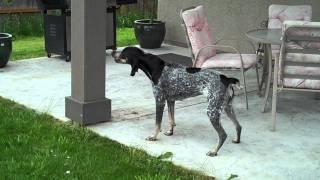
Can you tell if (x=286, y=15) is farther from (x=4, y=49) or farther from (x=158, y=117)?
(x=4, y=49)

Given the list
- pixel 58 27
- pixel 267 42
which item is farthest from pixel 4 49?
pixel 267 42

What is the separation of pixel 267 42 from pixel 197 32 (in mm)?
753

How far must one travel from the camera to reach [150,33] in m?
8.41

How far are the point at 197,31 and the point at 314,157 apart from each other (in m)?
1.78

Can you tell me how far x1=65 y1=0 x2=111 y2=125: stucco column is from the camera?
15.1 ft

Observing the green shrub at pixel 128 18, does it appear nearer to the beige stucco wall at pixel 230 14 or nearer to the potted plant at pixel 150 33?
the beige stucco wall at pixel 230 14

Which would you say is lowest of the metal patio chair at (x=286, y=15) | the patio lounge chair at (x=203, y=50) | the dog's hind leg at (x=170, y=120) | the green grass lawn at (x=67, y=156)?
the green grass lawn at (x=67, y=156)

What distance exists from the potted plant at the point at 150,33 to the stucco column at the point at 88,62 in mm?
3716

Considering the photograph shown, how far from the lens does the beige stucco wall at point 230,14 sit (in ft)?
24.3

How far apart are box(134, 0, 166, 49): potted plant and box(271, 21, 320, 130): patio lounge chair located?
13.1 ft

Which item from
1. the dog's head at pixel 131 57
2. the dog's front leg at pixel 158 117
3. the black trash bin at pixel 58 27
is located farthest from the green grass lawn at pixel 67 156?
the black trash bin at pixel 58 27

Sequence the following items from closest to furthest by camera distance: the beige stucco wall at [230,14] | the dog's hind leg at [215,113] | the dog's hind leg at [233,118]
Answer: the dog's hind leg at [215,113] → the dog's hind leg at [233,118] → the beige stucco wall at [230,14]

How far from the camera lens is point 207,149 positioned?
4211 millimetres

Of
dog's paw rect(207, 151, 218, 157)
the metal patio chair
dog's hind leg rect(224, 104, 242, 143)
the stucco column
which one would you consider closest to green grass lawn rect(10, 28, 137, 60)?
the stucco column
